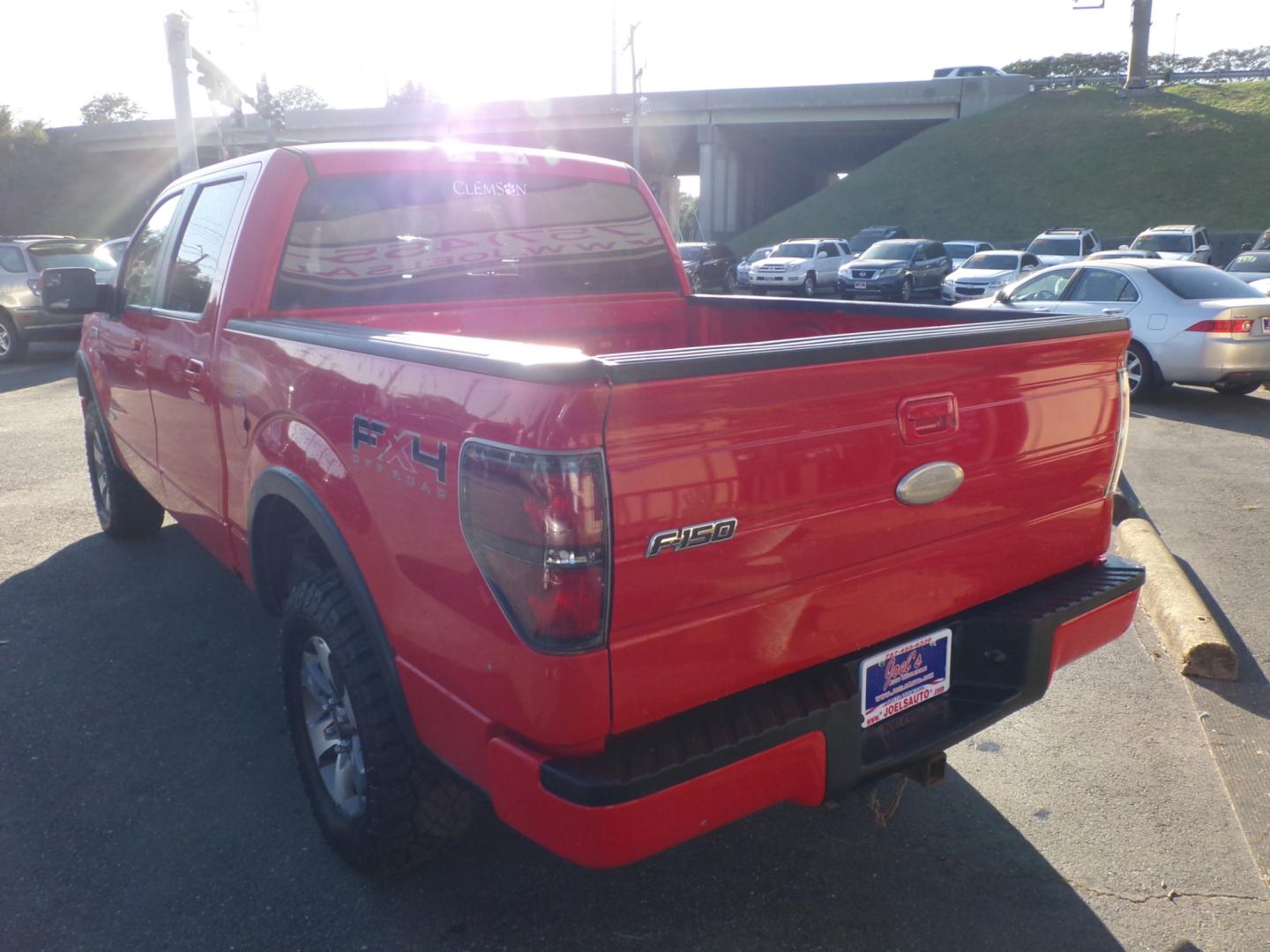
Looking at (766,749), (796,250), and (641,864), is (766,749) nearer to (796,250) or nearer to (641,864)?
(641,864)

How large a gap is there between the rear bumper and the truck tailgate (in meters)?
0.06

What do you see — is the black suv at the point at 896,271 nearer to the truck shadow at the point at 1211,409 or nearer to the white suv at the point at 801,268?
the white suv at the point at 801,268

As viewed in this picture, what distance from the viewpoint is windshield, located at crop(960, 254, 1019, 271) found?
22.4m

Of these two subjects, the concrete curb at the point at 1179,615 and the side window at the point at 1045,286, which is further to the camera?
the side window at the point at 1045,286

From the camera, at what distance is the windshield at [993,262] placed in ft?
73.4

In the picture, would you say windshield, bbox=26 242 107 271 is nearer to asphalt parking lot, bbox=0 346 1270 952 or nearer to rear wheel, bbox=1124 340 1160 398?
asphalt parking lot, bbox=0 346 1270 952

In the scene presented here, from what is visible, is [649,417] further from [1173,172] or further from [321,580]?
[1173,172]

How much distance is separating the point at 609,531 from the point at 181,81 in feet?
78.0

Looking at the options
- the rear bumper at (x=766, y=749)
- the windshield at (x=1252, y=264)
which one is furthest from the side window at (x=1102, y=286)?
the windshield at (x=1252, y=264)

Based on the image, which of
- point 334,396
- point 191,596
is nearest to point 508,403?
point 334,396

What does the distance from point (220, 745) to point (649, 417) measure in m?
2.58

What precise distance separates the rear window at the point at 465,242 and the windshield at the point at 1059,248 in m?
23.4

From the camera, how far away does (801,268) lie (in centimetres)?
3039

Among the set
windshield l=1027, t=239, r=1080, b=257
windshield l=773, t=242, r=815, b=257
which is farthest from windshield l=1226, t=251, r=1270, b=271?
windshield l=773, t=242, r=815, b=257
